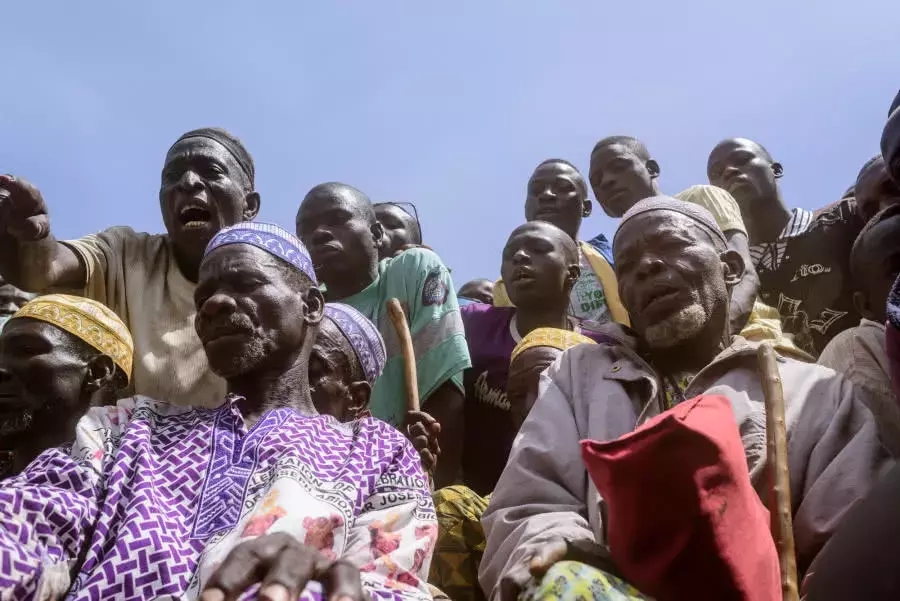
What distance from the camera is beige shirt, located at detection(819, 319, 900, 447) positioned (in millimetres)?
3398

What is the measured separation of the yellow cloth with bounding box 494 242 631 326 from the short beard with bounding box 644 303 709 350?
2.15 m

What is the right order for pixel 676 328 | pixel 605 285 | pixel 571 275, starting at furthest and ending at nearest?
pixel 605 285 < pixel 571 275 < pixel 676 328

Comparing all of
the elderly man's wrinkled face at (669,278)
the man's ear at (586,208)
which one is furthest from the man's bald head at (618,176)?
the elderly man's wrinkled face at (669,278)

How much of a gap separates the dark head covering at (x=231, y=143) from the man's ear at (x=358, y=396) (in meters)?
1.34

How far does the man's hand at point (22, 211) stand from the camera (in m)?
3.84

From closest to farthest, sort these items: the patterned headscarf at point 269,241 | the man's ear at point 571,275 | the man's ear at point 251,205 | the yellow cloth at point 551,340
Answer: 1. the patterned headscarf at point 269,241
2. the yellow cloth at point 551,340
3. the man's ear at point 251,205
4. the man's ear at point 571,275

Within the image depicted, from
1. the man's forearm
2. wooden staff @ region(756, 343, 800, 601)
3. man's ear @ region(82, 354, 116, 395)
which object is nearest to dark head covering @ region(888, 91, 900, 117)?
wooden staff @ region(756, 343, 800, 601)

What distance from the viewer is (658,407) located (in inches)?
133

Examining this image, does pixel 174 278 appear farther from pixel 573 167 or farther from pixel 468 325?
pixel 573 167

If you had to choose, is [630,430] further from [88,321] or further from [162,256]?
[162,256]

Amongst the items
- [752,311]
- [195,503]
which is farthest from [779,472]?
[752,311]

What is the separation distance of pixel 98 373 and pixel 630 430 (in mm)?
2130

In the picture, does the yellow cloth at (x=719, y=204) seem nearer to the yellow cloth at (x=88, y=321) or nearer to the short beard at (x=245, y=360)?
the short beard at (x=245, y=360)

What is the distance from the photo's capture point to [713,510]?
2.24m
